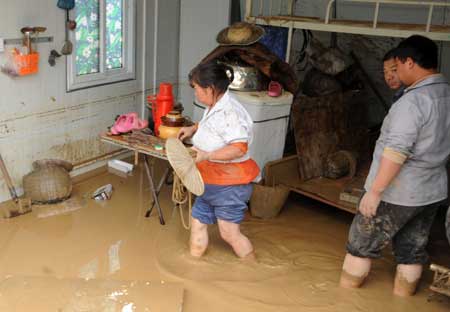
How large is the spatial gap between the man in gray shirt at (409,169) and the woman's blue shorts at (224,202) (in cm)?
79

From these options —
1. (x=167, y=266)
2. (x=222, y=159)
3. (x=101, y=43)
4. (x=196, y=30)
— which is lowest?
(x=167, y=266)

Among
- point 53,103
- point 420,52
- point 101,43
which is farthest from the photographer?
point 101,43

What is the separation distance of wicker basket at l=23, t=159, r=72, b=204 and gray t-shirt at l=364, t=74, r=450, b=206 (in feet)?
9.45

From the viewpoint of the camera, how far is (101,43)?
5.67m

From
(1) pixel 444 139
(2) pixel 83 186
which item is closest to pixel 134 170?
(2) pixel 83 186

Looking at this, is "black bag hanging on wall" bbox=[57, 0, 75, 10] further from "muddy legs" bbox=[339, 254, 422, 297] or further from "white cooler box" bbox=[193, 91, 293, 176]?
"muddy legs" bbox=[339, 254, 422, 297]

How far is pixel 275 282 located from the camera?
390 cm

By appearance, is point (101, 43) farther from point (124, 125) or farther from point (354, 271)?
point (354, 271)

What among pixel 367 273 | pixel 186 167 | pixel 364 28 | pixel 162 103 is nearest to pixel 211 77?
pixel 186 167

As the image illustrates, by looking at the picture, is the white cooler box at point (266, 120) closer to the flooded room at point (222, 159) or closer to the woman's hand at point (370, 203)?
the flooded room at point (222, 159)

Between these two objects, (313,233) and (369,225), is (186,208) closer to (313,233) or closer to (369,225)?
(313,233)

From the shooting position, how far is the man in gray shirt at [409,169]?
3153mm

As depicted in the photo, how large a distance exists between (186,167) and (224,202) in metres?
0.41

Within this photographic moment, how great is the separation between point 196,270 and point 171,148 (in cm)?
97
